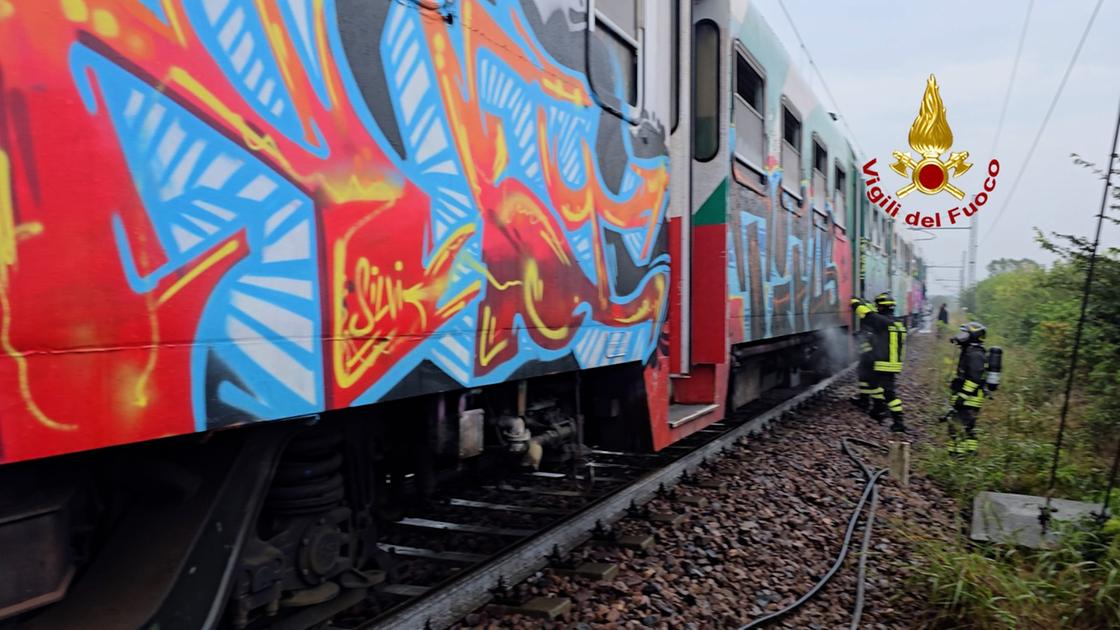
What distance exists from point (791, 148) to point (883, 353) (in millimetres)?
3165

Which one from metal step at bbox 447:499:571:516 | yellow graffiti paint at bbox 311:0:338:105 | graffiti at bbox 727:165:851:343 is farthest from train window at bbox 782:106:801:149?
yellow graffiti paint at bbox 311:0:338:105

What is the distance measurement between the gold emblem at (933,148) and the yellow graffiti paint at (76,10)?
1192 centimetres

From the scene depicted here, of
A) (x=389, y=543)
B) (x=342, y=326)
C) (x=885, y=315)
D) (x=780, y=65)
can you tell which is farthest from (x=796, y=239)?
(x=342, y=326)

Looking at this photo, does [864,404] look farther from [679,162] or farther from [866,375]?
[679,162]

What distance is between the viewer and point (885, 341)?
1031cm

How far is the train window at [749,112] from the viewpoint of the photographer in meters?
6.61

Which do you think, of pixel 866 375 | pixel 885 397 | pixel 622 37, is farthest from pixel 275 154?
pixel 866 375

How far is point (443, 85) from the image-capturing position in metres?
2.94

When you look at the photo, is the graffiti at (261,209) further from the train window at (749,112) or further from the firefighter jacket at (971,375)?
the firefighter jacket at (971,375)

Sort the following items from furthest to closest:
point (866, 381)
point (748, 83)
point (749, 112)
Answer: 1. point (866, 381)
2. point (748, 83)
3. point (749, 112)

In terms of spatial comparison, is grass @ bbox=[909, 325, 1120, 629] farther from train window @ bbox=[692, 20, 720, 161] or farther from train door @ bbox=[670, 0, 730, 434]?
train window @ bbox=[692, 20, 720, 161]

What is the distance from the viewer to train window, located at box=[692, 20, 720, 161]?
6141 mm

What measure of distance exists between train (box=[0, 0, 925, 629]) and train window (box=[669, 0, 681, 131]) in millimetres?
482

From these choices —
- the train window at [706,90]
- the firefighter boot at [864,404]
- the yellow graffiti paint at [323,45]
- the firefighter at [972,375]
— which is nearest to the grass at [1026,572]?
the firefighter at [972,375]
